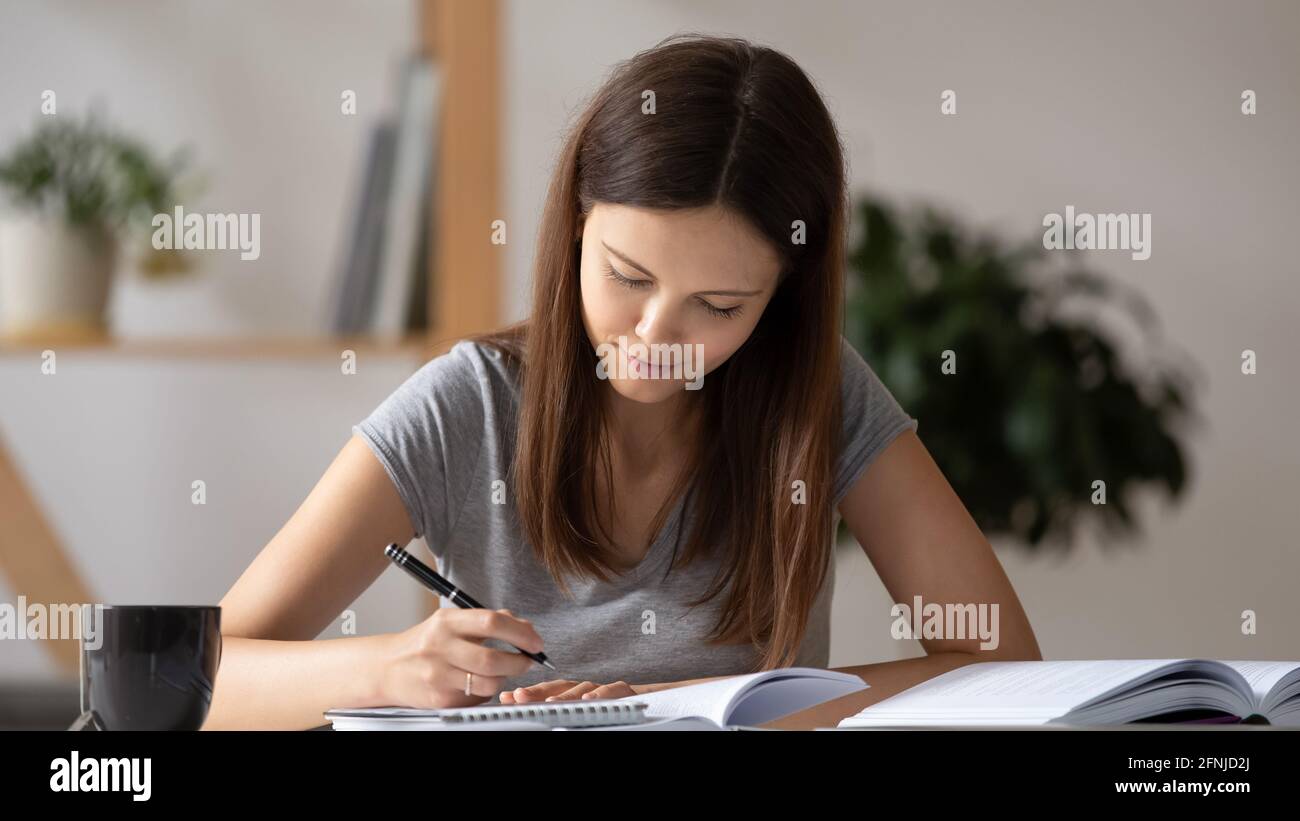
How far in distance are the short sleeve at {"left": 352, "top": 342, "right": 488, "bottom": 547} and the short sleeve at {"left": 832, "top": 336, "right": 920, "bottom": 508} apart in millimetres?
389

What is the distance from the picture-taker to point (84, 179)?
2467 mm

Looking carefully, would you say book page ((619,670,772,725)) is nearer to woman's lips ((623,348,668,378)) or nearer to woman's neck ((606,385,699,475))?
woman's lips ((623,348,668,378))

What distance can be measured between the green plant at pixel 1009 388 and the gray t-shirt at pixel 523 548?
34.9 inches

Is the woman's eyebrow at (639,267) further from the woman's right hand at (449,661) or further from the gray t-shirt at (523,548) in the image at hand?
the woman's right hand at (449,661)

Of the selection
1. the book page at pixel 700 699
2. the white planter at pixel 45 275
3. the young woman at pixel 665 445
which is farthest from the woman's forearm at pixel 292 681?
the white planter at pixel 45 275

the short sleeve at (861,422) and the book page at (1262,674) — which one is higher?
the short sleeve at (861,422)

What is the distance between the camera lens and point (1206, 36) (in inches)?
109

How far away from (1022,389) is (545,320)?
119 centimetres

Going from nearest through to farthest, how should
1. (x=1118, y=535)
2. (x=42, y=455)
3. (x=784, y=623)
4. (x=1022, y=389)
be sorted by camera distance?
(x=784, y=623), (x=1022, y=389), (x=1118, y=535), (x=42, y=455)

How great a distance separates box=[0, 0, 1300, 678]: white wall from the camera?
8.96ft

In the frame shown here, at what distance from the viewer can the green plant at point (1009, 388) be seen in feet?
7.22

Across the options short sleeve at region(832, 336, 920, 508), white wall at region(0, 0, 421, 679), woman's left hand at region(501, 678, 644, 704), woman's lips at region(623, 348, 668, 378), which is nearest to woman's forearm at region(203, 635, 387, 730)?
woman's left hand at region(501, 678, 644, 704)
